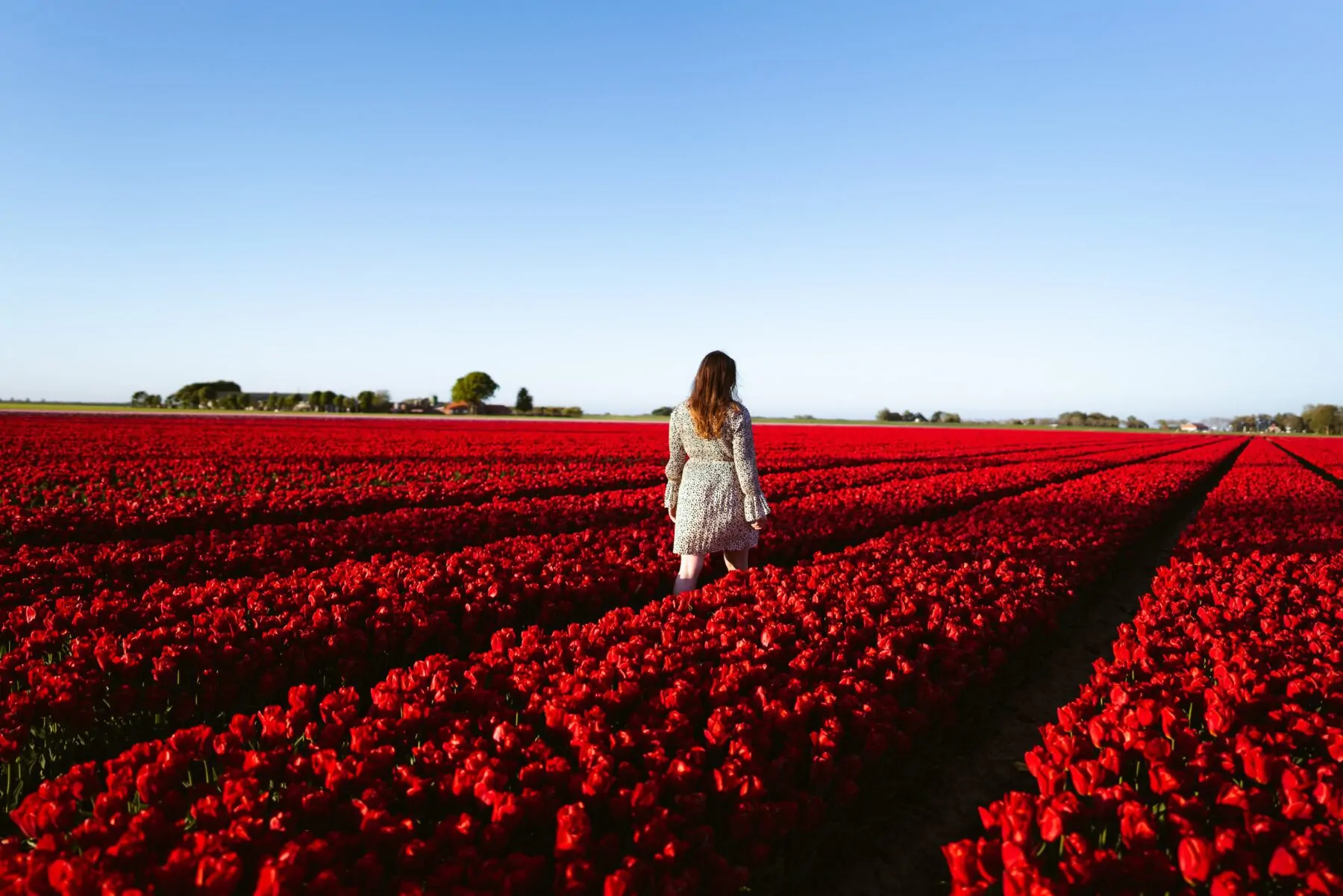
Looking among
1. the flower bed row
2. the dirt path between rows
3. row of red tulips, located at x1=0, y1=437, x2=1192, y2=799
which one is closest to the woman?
row of red tulips, located at x1=0, y1=437, x2=1192, y2=799

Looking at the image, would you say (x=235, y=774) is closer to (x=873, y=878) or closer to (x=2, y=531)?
(x=873, y=878)

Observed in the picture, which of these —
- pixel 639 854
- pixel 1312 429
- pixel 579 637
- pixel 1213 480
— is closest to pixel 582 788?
pixel 639 854

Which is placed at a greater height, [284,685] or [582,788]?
[582,788]

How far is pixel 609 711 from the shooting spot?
350 centimetres

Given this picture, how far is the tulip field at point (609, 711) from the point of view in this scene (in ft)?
7.82

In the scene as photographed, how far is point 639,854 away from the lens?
2.51 metres

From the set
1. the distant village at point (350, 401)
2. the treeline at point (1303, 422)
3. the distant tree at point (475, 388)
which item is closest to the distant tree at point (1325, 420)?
the treeline at point (1303, 422)

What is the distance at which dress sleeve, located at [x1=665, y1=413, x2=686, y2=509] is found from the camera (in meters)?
6.77

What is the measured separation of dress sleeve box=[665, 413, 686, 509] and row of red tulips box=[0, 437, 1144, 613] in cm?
324

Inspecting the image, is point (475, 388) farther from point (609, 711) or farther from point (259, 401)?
point (609, 711)

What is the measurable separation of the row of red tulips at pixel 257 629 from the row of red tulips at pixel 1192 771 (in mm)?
3813

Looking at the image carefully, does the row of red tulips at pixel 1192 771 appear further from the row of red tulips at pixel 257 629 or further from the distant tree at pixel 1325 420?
the distant tree at pixel 1325 420

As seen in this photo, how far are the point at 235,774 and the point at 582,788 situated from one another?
1257 mm

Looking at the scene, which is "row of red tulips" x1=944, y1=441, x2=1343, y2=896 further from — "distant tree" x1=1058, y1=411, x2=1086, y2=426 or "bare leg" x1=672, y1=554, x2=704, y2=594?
"distant tree" x1=1058, y1=411, x2=1086, y2=426
